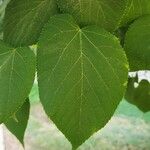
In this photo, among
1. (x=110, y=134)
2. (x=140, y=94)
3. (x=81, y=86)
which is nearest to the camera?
(x=81, y=86)

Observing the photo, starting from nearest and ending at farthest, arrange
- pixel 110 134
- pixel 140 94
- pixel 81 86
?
pixel 81 86 < pixel 140 94 < pixel 110 134

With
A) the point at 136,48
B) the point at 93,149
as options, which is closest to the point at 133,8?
the point at 136,48

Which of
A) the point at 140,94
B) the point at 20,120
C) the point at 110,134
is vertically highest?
the point at 20,120

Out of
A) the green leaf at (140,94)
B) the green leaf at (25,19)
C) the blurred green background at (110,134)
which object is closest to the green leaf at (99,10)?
the green leaf at (25,19)

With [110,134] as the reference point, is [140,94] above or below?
above

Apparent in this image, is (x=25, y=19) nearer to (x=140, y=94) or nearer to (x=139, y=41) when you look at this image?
(x=139, y=41)

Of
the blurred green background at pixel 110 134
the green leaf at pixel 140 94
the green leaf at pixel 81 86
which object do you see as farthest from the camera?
Answer: the blurred green background at pixel 110 134

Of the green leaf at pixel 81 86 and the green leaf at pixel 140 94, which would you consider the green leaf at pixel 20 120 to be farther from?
the green leaf at pixel 140 94

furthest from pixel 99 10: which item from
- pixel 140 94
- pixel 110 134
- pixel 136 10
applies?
pixel 110 134
